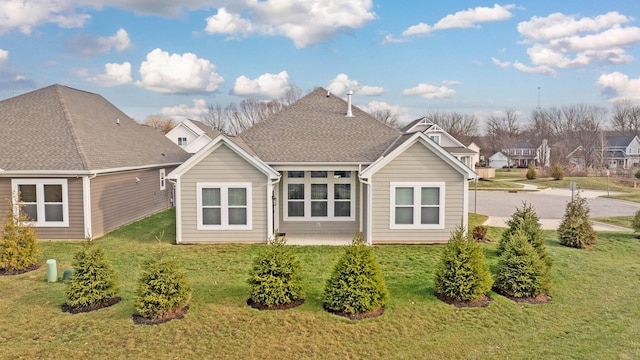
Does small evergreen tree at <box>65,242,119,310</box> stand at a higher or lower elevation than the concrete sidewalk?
higher

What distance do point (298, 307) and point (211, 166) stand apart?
23.1ft

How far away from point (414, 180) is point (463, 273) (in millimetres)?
5433

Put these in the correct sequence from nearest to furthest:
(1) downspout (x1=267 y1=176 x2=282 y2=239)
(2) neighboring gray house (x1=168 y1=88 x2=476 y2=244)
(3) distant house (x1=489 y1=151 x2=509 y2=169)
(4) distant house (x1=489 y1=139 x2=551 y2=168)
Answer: (2) neighboring gray house (x1=168 y1=88 x2=476 y2=244), (1) downspout (x1=267 y1=176 x2=282 y2=239), (4) distant house (x1=489 y1=139 x2=551 y2=168), (3) distant house (x1=489 y1=151 x2=509 y2=169)

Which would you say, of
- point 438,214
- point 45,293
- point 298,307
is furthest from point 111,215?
point 438,214

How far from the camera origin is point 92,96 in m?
20.5

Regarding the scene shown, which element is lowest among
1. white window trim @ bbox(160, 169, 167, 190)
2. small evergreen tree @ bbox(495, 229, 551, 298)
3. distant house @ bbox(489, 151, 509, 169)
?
small evergreen tree @ bbox(495, 229, 551, 298)

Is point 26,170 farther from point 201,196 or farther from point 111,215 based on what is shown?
point 201,196

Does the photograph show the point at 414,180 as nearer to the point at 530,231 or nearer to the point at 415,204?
the point at 415,204

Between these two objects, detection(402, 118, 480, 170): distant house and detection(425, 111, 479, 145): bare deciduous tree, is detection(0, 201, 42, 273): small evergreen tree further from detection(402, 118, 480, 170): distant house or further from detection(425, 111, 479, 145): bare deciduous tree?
detection(425, 111, 479, 145): bare deciduous tree

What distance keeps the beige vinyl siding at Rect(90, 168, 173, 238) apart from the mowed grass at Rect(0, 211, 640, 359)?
4261 millimetres

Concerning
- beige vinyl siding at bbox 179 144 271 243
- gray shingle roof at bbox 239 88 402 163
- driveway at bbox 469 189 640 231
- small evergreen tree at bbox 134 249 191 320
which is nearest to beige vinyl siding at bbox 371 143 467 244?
gray shingle roof at bbox 239 88 402 163

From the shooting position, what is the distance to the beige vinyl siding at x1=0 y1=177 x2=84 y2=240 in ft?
46.0

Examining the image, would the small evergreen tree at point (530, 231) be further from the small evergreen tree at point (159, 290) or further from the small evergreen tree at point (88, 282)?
the small evergreen tree at point (88, 282)

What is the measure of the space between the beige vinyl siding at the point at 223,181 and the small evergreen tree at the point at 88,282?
5477 millimetres
